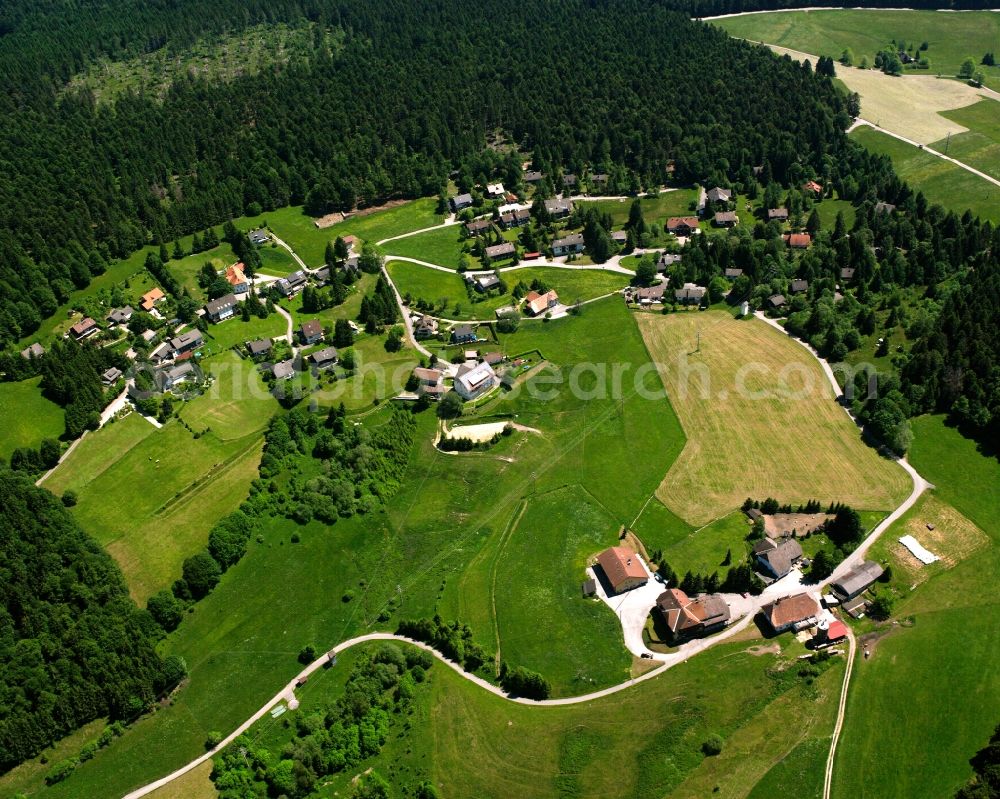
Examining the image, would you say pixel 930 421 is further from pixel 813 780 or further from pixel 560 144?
pixel 560 144

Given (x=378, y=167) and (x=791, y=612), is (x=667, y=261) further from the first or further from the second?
(x=791, y=612)

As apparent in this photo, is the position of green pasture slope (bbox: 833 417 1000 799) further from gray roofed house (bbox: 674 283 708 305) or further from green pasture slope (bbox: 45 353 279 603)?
green pasture slope (bbox: 45 353 279 603)

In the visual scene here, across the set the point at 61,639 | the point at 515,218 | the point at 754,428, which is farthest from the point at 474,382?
the point at 61,639

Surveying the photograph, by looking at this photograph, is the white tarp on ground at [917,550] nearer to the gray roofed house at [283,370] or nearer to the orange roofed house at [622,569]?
the orange roofed house at [622,569]

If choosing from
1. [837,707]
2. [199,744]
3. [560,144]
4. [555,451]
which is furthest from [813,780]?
[560,144]

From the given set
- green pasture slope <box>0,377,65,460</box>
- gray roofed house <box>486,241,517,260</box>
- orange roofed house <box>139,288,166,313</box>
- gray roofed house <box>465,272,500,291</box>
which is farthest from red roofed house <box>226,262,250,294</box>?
gray roofed house <box>486,241,517,260</box>

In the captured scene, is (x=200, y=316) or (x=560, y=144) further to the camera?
(x=560, y=144)

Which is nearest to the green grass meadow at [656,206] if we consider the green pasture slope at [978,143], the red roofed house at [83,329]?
the green pasture slope at [978,143]

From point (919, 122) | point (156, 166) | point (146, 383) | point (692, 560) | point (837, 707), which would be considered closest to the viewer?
point (837, 707)
